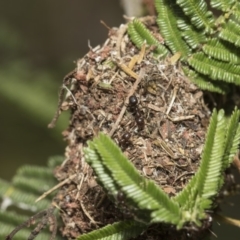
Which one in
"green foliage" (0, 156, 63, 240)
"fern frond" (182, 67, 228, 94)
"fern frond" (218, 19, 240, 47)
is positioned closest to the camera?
"fern frond" (218, 19, 240, 47)

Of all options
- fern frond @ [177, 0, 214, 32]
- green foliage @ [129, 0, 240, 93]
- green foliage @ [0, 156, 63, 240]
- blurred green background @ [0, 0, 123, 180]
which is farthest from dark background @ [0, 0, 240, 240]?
fern frond @ [177, 0, 214, 32]

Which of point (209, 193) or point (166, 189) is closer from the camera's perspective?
point (209, 193)

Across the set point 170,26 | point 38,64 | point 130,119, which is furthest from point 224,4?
point 38,64

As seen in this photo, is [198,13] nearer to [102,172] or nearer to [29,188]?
[102,172]

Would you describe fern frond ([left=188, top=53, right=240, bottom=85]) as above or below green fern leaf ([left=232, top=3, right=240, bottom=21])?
below

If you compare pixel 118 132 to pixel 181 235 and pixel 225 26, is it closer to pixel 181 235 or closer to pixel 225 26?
pixel 181 235

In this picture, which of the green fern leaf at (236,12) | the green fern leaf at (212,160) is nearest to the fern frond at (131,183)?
the green fern leaf at (212,160)

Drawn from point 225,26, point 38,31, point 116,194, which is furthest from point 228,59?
point 38,31

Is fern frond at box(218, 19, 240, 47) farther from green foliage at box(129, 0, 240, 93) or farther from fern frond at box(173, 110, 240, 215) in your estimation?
fern frond at box(173, 110, 240, 215)
